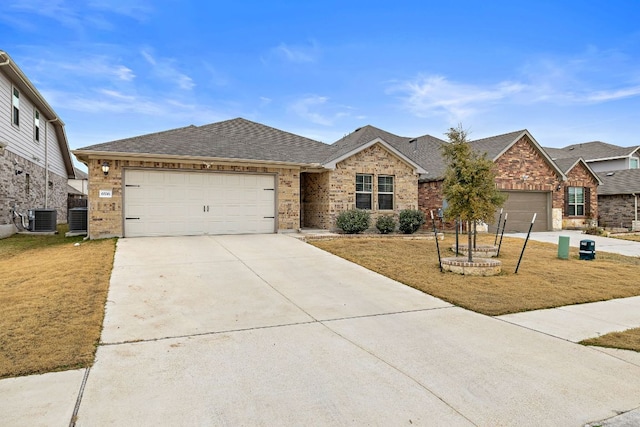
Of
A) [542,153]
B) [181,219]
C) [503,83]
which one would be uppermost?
[503,83]

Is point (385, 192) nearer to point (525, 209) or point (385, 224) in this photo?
point (385, 224)

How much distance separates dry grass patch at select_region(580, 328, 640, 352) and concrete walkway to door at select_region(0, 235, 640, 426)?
0.30 metres

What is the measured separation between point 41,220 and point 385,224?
13637mm

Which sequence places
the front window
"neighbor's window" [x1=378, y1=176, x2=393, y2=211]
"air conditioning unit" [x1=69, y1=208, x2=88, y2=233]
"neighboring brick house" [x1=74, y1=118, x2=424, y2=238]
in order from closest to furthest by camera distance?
"neighboring brick house" [x1=74, y1=118, x2=424, y2=238], "air conditioning unit" [x1=69, y1=208, x2=88, y2=233], "neighbor's window" [x1=378, y1=176, x2=393, y2=211], the front window

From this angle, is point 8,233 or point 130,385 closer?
point 130,385

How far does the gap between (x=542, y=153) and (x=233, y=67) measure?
16.4 m

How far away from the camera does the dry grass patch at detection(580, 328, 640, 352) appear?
4.35m

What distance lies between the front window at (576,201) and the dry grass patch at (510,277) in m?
Result: 10.6

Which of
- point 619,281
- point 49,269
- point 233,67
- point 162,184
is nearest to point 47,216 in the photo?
point 162,184

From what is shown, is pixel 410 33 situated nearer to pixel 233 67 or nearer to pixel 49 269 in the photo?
pixel 233 67

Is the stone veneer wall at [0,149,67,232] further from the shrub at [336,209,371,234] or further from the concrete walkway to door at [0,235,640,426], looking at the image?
the shrub at [336,209,371,234]

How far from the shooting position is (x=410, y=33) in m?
14.4

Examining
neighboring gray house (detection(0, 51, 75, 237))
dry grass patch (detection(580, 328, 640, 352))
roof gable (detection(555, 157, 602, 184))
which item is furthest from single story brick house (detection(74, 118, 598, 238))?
dry grass patch (detection(580, 328, 640, 352))

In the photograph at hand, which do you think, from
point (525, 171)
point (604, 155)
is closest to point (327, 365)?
point (525, 171)
